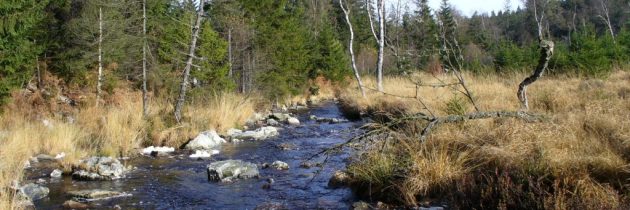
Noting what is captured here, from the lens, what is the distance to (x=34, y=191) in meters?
7.42

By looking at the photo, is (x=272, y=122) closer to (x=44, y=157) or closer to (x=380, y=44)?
(x=380, y=44)

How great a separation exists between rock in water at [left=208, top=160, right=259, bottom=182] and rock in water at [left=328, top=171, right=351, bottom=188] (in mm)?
1679

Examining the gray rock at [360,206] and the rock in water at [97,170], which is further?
the rock in water at [97,170]

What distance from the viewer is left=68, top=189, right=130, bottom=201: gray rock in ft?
24.0

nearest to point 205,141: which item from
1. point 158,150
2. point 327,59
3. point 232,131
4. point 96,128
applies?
point 158,150

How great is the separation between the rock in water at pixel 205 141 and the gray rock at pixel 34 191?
448 cm

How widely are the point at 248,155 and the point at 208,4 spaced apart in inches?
266

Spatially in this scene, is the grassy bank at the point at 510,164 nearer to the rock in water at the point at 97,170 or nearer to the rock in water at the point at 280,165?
the rock in water at the point at 280,165

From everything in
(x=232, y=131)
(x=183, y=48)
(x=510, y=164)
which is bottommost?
(x=232, y=131)

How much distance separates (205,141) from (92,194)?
4964mm

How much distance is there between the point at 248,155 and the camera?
1121 cm

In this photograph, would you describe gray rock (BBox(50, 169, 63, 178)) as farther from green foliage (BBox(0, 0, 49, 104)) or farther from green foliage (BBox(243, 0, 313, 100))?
green foliage (BBox(243, 0, 313, 100))

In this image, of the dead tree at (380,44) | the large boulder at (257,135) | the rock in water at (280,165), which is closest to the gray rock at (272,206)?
the rock in water at (280,165)

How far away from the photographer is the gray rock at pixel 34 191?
727 cm
